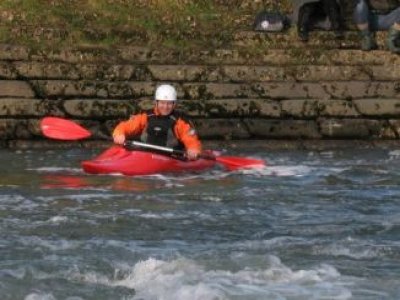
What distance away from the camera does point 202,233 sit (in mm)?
7848

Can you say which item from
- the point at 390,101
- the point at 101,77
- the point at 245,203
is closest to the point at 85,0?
the point at 101,77

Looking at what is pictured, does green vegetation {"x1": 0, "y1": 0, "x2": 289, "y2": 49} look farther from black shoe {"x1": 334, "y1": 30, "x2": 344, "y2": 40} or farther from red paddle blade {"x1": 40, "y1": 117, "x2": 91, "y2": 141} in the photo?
red paddle blade {"x1": 40, "y1": 117, "x2": 91, "y2": 141}

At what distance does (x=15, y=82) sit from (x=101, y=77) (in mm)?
1078

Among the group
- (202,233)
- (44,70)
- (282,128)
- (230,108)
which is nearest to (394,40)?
(282,128)

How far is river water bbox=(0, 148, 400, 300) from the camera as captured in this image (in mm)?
6371

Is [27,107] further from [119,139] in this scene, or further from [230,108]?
[119,139]

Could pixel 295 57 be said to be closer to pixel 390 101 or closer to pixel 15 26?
pixel 390 101

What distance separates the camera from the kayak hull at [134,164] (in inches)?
409

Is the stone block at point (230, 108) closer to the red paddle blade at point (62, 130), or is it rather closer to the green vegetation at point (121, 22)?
the green vegetation at point (121, 22)

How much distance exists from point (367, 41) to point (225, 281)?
324 inches

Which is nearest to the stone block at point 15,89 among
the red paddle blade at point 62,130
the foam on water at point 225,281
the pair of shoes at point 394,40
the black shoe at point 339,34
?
the red paddle blade at point 62,130

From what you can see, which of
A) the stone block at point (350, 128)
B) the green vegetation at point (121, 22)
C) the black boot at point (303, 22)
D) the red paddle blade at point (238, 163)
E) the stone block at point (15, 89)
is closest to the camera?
the red paddle blade at point (238, 163)

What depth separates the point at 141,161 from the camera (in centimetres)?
1051

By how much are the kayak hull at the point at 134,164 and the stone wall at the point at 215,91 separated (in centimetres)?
222
